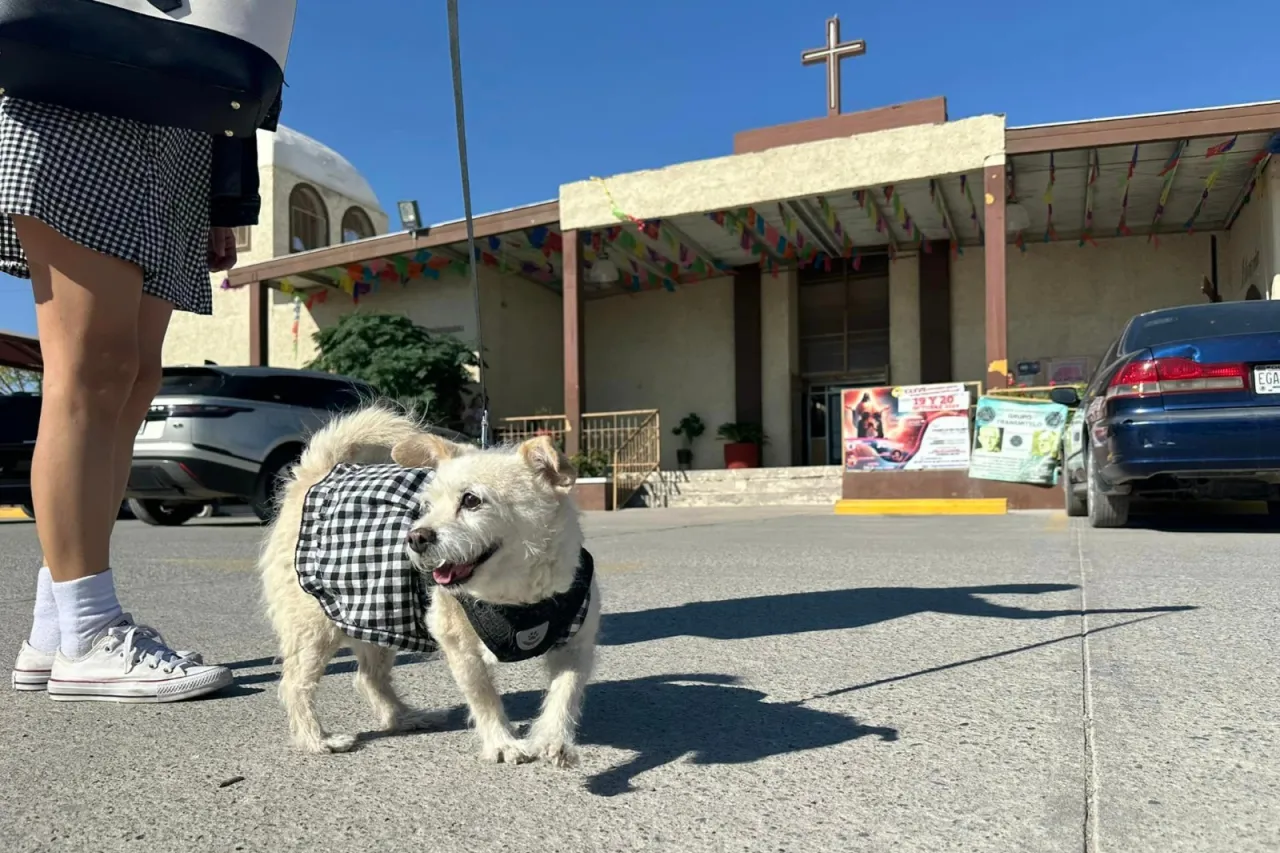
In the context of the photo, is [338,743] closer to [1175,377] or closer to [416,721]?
[416,721]

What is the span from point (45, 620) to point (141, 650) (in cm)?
31

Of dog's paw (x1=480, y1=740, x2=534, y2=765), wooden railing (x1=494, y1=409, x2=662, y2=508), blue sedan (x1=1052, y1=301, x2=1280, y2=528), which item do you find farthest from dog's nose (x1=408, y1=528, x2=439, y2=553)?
wooden railing (x1=494, y1=409, x2=662, y2=508)

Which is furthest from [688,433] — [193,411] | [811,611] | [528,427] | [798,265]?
[811,611]

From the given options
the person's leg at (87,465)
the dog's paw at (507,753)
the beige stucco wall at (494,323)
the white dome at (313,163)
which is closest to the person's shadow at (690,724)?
the dog's paw at (507,753)

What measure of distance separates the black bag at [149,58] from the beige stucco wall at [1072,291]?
60.7ft

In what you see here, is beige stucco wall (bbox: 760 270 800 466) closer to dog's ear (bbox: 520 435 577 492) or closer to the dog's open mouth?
dog's ear (bbox: 520 435 577 492)

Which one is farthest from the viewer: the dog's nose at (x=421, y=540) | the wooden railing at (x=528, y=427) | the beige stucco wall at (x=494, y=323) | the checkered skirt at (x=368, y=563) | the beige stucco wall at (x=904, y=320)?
the beige stucco wall at (x=494, y=323)

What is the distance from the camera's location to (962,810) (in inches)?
64.8

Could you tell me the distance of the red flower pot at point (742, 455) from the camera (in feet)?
65.3

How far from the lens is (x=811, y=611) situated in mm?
3648

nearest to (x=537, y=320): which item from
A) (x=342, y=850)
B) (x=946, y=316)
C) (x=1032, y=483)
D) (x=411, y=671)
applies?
(x=946, y=316)

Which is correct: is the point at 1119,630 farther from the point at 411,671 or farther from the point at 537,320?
the point at 537,320

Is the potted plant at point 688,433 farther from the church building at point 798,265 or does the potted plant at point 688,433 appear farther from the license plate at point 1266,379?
the license plate at point 1266,379

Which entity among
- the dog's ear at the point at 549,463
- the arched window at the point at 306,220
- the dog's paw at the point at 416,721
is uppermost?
the arched window at the point at 306,220
